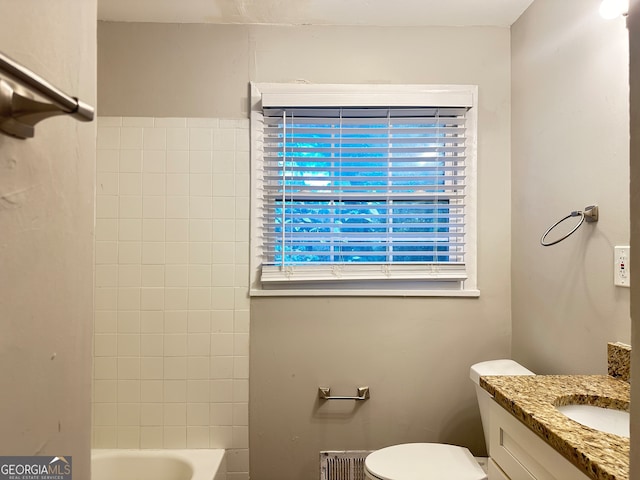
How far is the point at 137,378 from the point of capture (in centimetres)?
199

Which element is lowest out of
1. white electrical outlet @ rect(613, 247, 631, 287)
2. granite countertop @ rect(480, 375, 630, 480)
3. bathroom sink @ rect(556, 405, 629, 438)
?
bathroom sink @ rect(556, 405, 629, 438)

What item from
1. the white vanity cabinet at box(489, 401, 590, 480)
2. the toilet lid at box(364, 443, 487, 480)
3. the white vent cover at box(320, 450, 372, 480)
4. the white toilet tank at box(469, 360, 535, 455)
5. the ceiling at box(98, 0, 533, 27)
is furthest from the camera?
the white vent cover at box(320, 450, 372, 480)

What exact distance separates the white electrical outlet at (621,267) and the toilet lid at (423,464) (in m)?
0.85

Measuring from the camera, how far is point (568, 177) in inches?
61.5

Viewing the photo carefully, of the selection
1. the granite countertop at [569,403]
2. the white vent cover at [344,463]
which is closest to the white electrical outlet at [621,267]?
the granite countertop at [569,403]

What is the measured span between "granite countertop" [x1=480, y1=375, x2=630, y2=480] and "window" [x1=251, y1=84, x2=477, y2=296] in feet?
2.59

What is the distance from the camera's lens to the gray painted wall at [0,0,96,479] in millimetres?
474

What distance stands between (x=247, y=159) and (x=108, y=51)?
87 cm

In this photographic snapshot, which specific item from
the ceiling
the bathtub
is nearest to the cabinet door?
the bathtub

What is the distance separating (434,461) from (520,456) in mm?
615

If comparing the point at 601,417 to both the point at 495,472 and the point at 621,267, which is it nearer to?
the point at 495,472

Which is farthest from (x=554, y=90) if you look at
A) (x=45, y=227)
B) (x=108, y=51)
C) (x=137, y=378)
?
(x=137, y=378)

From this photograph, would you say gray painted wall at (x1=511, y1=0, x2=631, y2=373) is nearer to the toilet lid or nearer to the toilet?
the toilet

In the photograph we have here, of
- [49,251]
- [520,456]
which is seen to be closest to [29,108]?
[49,251]
